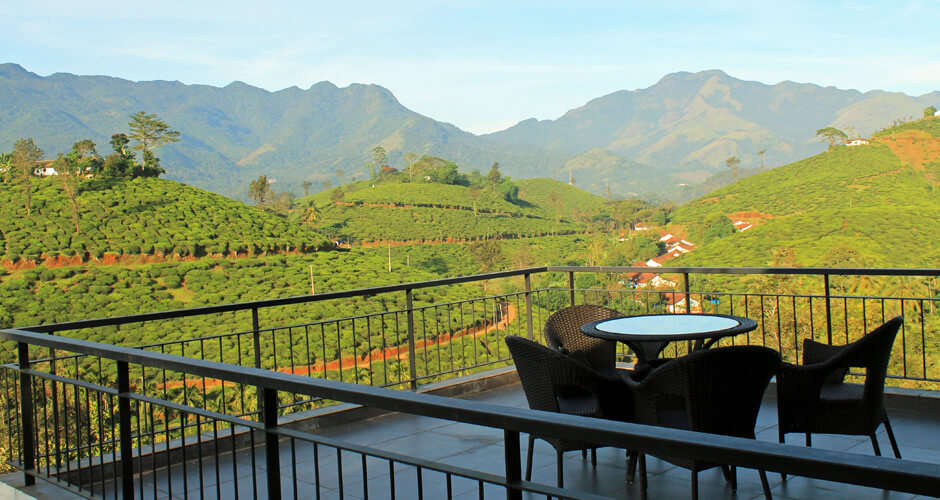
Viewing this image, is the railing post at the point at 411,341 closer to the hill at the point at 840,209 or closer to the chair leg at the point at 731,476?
the chair leg at the point at 731,476

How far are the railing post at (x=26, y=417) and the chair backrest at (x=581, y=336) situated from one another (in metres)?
2.56

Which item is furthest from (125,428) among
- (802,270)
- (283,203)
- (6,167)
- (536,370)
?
(283,203)

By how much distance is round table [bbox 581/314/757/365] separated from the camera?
358 cm

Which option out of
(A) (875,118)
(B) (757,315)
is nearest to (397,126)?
(A) (875,118)

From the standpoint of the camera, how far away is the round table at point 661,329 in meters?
3.58

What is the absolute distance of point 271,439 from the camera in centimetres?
193

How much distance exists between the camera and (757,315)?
26.5 m

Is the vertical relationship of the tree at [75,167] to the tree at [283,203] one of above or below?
above

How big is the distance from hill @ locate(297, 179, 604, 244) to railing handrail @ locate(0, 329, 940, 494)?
69.2 meters

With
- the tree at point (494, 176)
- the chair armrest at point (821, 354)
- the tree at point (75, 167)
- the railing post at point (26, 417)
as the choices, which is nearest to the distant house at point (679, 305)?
the chair armrest at point (821, 354)

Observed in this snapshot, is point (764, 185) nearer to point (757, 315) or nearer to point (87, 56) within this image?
point (757, 315)

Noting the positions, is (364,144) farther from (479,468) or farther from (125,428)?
A: (125,428)

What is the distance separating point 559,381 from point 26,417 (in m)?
2.34

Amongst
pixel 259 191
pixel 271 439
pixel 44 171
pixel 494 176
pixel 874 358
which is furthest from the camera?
pixel 494 176
